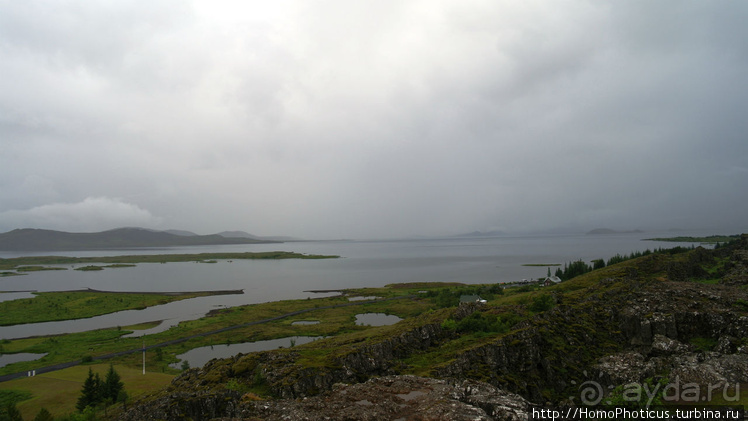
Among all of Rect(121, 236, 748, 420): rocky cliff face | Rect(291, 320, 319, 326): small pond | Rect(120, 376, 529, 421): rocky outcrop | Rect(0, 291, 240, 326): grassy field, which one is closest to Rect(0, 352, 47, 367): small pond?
Rect(0, 291, 240, 326): grassy field

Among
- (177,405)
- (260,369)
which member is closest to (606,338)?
(260,369)

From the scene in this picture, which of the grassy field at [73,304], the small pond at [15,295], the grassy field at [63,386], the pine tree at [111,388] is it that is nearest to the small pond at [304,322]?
the grassy field at [63,386]

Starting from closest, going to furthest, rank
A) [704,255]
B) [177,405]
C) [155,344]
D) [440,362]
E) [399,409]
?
[399,409]
[177,405]
[440,362]
[155,344]
[704,255]

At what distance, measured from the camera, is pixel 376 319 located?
7581 centimetres

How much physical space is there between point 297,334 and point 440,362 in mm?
45429

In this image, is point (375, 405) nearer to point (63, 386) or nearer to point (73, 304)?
point (63, 386)

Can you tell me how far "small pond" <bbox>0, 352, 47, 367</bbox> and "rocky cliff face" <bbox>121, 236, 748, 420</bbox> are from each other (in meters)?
48.1

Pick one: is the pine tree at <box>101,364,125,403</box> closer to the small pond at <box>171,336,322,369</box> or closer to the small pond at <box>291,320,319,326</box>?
the small pond at <box>171,336,322,369</box>

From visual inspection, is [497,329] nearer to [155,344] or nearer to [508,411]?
[508,411]

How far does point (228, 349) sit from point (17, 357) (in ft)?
116

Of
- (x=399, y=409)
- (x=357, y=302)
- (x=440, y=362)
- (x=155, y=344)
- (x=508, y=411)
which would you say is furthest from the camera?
(x=357, y=302)

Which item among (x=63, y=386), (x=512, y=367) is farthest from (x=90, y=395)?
(x=512, y=367)

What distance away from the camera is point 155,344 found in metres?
60.9

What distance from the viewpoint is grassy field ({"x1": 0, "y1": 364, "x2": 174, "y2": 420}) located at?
35.7 metres
